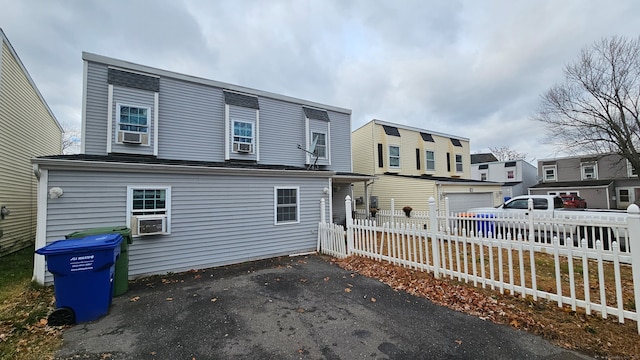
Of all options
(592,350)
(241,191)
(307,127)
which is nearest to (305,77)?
(307,127)

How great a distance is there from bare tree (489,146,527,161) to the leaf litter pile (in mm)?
Answer: 46251

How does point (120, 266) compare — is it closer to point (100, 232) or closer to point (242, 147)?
point (100, 232)

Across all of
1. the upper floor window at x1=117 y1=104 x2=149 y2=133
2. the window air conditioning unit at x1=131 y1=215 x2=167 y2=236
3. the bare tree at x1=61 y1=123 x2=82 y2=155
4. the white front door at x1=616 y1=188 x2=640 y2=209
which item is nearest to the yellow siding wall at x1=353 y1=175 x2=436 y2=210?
the window air conditioning unit at x1=131 y1=215 x2=167 y2=236

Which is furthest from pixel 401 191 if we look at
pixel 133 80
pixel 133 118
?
pixel 133 80

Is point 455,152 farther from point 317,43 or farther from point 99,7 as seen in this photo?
point 99,7

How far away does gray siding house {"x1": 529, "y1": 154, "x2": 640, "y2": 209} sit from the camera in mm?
22156

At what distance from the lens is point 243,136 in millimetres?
10297

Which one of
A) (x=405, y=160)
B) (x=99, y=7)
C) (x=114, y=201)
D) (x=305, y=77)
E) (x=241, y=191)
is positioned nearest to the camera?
(x=114, y=201)

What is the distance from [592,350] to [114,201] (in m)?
8.43

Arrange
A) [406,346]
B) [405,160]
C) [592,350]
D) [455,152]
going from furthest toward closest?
1. [455,152]
2. [405,160]
3. [406,346]
4. [592,350]

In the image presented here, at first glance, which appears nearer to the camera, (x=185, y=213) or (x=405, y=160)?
(x=185, y=213)

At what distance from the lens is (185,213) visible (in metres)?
6.49

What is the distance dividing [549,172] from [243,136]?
32.6m

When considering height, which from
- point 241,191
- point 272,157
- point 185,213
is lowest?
point 185,213
